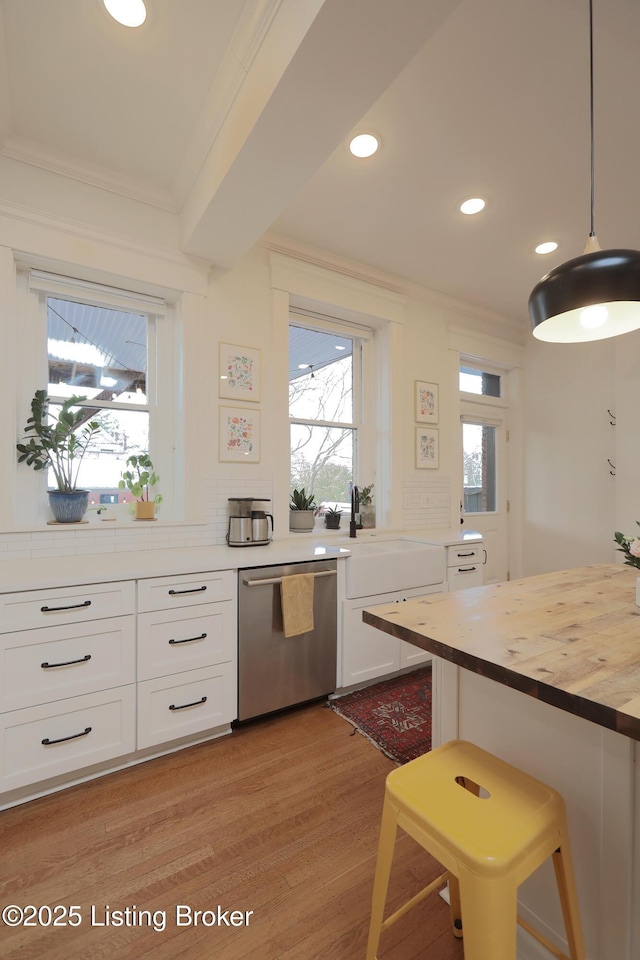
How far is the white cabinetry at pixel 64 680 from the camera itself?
67.4 inches

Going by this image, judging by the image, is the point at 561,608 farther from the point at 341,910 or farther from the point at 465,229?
the point at 465,229

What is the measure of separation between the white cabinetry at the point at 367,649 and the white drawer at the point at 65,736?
1195 mm

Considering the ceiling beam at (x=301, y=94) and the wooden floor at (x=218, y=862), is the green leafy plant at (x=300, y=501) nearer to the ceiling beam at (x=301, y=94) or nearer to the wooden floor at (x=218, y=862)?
the wooden floor at (x=218, y=862)

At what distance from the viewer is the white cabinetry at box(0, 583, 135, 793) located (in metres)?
1.71

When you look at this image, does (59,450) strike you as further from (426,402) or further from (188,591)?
→ (426,402)

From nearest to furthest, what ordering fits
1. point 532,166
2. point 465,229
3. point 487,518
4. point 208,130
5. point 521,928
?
point 521,928 < point 208,130 < point 532,166 < point 465,229 < point 487,518

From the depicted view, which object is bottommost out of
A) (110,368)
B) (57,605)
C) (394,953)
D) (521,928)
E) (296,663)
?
(394,953)

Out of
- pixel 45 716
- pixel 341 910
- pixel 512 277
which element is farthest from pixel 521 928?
pixel 512 277

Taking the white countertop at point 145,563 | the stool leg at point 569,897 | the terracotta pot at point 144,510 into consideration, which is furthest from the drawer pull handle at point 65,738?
the stool leg at point 569,897

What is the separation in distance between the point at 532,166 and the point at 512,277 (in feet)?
4.64

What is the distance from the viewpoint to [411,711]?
2.45m

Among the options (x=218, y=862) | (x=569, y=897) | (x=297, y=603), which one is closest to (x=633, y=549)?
(x=569, y=897)

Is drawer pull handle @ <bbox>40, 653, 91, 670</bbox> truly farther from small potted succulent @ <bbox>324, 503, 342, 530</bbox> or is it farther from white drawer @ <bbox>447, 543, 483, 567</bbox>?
white drawer @ <bbox>447, 543, 483, 567</bbox>

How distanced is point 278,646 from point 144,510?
1.12m
